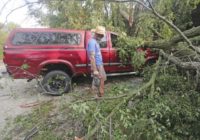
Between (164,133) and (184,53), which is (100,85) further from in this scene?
(164,133)

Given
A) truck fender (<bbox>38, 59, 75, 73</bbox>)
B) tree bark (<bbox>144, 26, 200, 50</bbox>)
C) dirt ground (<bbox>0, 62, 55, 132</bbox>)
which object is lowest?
dirt ground (<bbox>0, 62, 55, 132</bbox>)

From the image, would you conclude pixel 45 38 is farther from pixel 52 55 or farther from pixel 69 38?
pixel 69 38

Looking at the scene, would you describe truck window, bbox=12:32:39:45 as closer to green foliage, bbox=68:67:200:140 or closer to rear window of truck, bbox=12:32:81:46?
rear window of truck, bbox=12:32:81:46

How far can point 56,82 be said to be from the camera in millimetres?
8766

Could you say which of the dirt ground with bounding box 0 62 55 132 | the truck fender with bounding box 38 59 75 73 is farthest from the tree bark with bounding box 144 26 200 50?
the dirt ground with bounding box 0 62 55 132

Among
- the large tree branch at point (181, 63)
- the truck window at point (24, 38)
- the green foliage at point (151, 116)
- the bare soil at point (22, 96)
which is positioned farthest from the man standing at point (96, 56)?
the truck window at point (24, 38)

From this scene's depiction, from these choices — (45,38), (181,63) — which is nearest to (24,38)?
(45,38)

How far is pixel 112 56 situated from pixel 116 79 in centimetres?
108

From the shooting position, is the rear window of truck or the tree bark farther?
the rear window of truck

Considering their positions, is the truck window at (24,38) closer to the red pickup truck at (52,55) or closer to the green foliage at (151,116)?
the red pickup truck at (52,55)

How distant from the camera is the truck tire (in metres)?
8.43

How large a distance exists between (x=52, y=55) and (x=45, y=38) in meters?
0.55

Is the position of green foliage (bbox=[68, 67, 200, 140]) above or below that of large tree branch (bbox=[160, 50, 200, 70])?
below

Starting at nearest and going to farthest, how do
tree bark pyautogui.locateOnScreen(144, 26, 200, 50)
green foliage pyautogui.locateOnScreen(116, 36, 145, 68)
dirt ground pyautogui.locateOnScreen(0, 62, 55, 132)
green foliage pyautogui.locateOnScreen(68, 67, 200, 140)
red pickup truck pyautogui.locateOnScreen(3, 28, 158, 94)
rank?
green foliage pyautogui.locateOnScreen(68, 67, 200, 140)
tree bark pyautogui.locateOnScreen(144, 26, 200, 50)
dirt ground pyautogui.locateOnScreen(0, 62, 55, 132)
red pickup truck pyautogui.locateOnScreen(3, 28, 158, 94)
green foliage pyautogui.locateOnScreen(116, 36, 145, 68)
